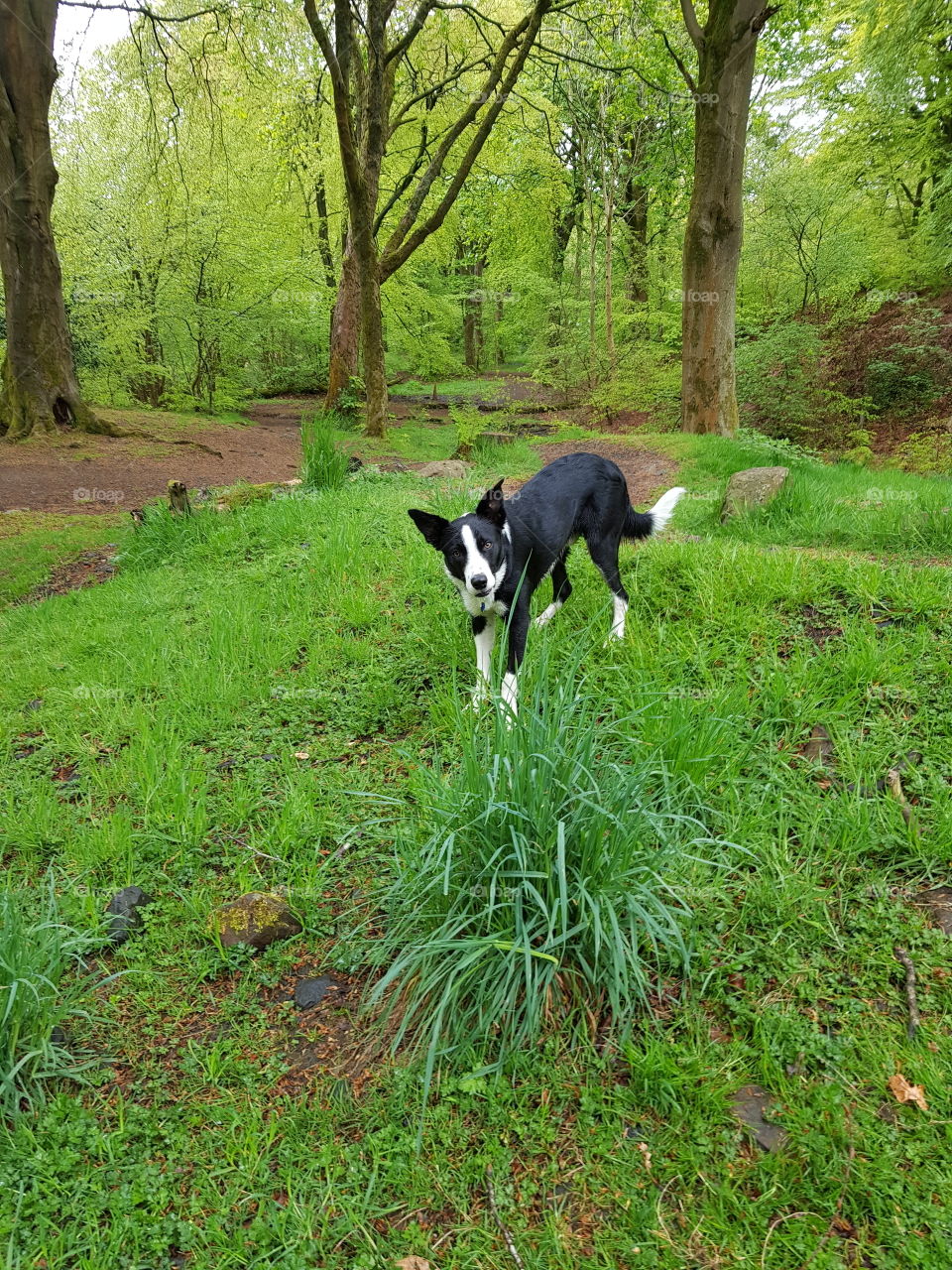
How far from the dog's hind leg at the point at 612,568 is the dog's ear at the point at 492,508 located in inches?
35.9

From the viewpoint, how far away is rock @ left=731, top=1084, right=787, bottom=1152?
5.13ft

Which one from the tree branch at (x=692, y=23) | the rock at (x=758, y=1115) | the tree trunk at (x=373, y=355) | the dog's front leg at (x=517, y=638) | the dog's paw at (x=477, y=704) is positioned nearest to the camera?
the rock at (x=758, y=1115)

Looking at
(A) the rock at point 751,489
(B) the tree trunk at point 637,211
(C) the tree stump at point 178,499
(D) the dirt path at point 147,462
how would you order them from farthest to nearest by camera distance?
(B) the tree trunk at point 637,211 < (D) the dirt path at point 147,462 < (C) the tree stump at point 178,499 < (A) the rock at point 751,489

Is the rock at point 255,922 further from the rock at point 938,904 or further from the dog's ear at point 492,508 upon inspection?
the rock at point 938,904

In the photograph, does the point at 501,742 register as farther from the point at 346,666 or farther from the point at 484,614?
the point at 346,666

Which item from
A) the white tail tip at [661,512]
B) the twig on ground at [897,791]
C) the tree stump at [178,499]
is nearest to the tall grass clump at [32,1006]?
the twig on ground at [897,791]

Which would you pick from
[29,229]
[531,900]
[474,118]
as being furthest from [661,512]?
[474,118]

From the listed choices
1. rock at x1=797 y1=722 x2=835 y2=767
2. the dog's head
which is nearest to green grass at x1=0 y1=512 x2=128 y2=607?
the dog's head

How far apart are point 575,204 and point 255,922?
22514mm

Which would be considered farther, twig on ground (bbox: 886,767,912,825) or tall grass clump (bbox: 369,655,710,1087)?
twig on ground (bbox: 886,767,912,825)

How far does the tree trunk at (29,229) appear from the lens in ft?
33.5

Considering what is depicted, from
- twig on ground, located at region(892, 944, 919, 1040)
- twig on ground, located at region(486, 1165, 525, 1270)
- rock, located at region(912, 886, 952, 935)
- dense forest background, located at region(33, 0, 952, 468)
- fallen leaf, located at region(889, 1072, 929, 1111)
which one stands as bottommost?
twig on ground, located at region(486, 1165, 525, 1270)

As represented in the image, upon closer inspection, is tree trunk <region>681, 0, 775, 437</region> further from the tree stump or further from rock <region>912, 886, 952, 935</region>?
rock <region>912, 886, 952, 935</region>

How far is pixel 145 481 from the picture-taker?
32.4ft
